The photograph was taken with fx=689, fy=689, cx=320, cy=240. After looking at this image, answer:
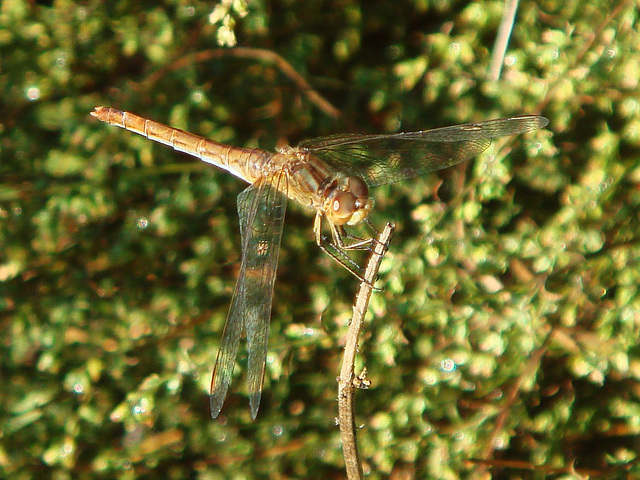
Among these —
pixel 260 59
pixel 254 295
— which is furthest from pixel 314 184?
pixel 260 59

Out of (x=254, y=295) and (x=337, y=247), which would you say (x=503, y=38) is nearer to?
(x=337, y=247)

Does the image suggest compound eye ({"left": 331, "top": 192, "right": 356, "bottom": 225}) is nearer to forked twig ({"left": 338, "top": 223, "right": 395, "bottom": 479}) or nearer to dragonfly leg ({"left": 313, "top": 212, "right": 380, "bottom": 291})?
dragonfly leg ({"left": 313, "top": 212, "right": 380, "bottom": 291})

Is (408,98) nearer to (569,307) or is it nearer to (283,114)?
(283,114)

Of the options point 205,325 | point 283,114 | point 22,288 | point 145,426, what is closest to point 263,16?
point 283,114

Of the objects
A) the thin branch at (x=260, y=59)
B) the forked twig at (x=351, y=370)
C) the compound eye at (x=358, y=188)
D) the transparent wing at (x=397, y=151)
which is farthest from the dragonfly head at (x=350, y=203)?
the thin branch at (x=260, y=59)

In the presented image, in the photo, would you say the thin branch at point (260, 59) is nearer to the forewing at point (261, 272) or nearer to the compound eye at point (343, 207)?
the forewing at point (261, 272)

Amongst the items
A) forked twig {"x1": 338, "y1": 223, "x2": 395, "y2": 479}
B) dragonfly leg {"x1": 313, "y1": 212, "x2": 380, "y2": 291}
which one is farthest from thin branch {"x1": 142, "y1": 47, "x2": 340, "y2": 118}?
forked twig {"x1": 338, "y1": 223, "x2": 395, "y2": 479}
